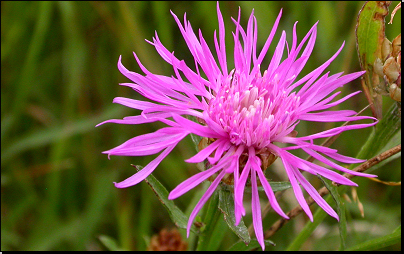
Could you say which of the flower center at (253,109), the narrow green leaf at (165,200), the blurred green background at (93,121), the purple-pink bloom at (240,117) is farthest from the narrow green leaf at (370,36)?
the blurred green background at (93,121)

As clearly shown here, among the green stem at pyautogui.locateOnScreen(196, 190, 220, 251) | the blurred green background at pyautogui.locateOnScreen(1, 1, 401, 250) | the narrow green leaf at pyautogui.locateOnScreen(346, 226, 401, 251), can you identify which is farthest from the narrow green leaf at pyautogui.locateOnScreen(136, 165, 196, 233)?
the blurred green background at pyautogui.locateOnScreen(1, 1, 401, 250)

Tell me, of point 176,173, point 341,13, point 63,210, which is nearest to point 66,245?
point 63,210

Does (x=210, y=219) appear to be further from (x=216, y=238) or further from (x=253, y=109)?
(x=253, y=109)

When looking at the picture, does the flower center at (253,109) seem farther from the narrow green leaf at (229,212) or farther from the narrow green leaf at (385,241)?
the narrow green leaf at (385,241)

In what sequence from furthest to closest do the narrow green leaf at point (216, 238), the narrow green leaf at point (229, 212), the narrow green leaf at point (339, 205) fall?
the narrow green leaf at point (216, 238)
the narrow green leaf at point (339, 205)
the narrow green leaf at point (229, 212)

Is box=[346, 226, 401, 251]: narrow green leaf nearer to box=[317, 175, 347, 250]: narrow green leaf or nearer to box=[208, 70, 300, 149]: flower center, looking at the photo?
box=[317, 175, 347, 250]: narrow green leaf

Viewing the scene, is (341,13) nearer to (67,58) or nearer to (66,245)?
(67,58)
